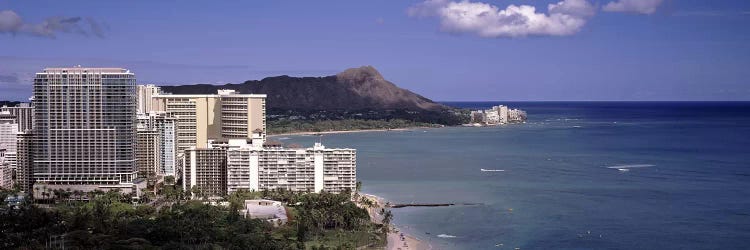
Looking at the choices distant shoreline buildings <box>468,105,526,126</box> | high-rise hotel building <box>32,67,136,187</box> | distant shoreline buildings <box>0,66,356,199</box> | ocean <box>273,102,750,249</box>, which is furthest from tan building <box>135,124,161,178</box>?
distant shoreline buildings <box>468,105,526,126</box>

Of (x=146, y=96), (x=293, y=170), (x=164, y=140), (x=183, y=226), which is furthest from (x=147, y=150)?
(x=183, y=226)

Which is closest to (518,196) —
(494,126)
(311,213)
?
(311,213)

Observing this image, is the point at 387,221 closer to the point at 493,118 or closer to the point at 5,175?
the point at 5,175

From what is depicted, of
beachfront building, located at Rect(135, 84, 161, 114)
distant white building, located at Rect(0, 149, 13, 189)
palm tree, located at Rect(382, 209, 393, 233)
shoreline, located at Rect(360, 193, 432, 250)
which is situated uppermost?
beachfront building, located at Rect(135, 84, 161, 114)

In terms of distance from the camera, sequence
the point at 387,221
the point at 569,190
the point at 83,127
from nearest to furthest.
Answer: the point at 387,221, the point at 83,127, the point at 569,190

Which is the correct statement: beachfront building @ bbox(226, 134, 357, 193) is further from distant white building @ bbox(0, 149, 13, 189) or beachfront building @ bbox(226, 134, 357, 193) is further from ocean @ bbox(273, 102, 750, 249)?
distant white building @ bbox(0, 149, 13, 189)

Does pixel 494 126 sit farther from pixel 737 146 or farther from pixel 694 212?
pixel 694 212
